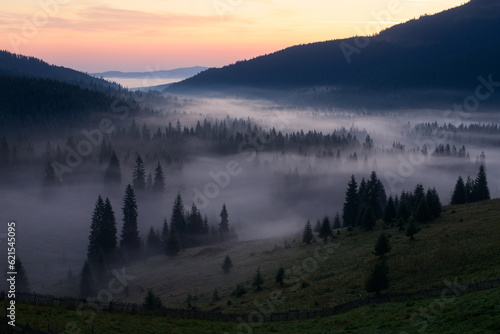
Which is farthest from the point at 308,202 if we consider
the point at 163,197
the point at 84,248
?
the point at 84,248

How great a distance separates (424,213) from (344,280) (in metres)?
23.9

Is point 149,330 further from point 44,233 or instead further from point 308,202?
point 308,202

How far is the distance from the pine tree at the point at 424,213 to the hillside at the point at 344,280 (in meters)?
1.91

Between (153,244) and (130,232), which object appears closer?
(130,232)

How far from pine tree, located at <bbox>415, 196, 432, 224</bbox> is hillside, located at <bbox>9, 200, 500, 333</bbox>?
75.0 inches

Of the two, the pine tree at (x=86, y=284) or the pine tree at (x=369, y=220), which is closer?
the pine tree at (x=369, y=220)

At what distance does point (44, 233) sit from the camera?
11631 centimetres

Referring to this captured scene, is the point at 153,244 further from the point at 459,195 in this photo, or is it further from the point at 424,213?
the point at 459,195

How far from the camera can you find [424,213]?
65.2m

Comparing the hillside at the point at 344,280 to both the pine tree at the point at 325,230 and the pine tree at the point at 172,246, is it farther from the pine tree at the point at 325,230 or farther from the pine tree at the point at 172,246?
the pine tree at the point at 172,246

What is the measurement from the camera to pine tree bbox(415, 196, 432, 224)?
65.1 metres

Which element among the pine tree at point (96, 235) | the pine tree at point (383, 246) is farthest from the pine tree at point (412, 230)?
the pine tree at point (96, 235)

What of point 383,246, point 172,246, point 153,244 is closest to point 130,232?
point 153,244

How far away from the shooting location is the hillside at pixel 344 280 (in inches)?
1201
